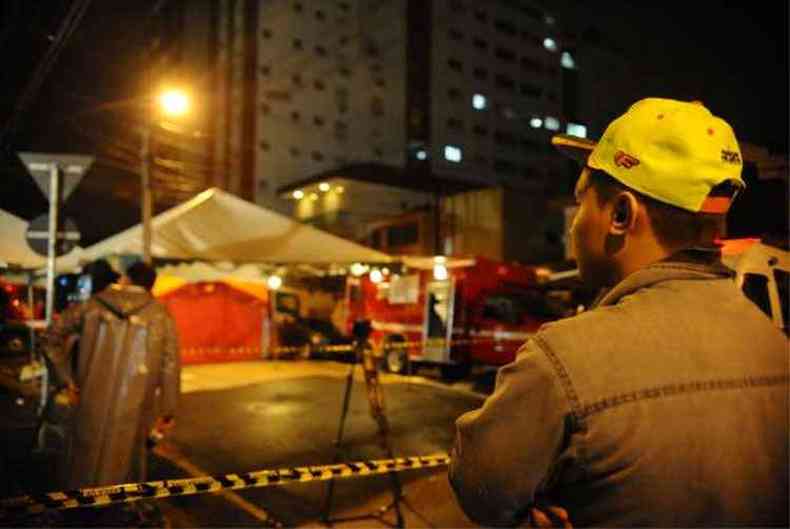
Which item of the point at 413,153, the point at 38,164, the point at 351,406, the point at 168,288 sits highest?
the point at 413,153

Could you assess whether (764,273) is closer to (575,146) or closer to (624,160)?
(575,146)

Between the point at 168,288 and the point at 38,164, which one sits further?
the point at 168,288

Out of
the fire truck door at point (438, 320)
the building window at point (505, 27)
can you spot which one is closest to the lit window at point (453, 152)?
the building window at point (505, 27)

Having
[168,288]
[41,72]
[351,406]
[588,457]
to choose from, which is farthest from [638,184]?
[168,288]

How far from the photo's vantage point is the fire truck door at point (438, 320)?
15.4 m

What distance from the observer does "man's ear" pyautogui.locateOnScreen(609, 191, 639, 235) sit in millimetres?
1347

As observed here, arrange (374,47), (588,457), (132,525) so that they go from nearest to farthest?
1. (588,457)
2. (132,525)
3. (374,47)

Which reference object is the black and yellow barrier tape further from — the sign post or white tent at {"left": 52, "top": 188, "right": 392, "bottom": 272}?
white tent at {"left": 52, "top": 188, "right": 392, "bottom": 272}

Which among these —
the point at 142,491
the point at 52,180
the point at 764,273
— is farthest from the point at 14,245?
the point at 764,273

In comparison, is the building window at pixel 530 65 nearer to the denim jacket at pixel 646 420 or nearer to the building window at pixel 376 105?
the building window at pixel 376 105

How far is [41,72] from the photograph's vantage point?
7.77m

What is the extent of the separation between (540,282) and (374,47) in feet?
144

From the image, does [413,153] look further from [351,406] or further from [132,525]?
[132,525]

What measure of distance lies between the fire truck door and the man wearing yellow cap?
13.8m
